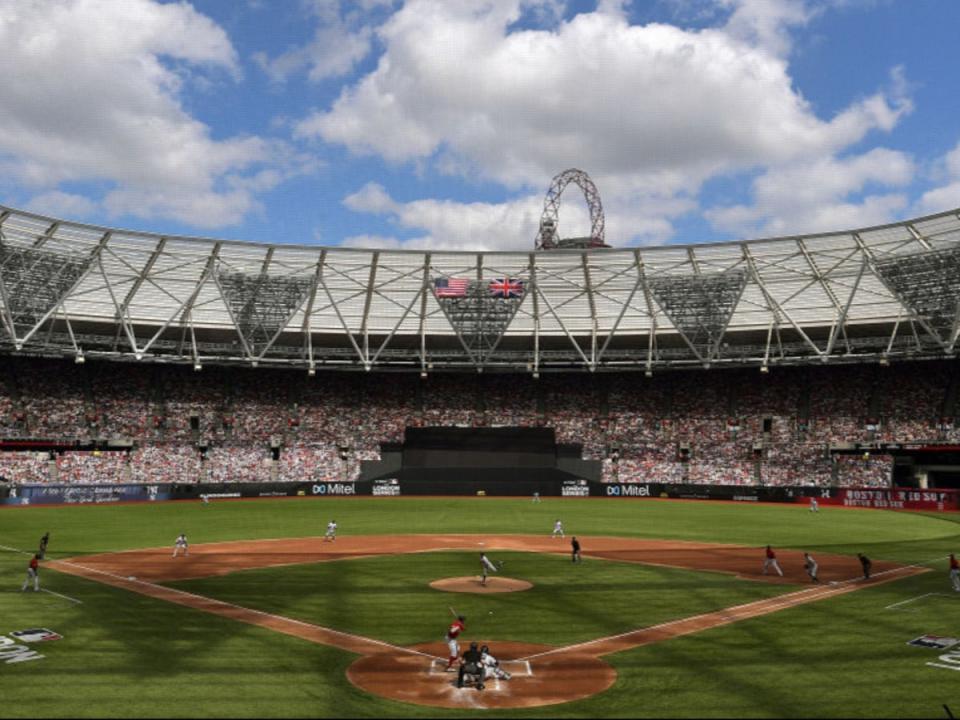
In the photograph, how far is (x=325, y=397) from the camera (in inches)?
3292

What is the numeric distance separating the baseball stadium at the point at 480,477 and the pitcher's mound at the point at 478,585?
23cm

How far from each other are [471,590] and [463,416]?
189 ft

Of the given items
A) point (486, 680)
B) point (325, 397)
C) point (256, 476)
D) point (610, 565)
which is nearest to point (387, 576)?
point (610, 565)

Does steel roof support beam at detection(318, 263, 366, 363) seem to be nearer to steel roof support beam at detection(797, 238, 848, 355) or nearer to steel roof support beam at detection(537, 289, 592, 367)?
steel roof support beam at detection(537, 289, 592, 367)

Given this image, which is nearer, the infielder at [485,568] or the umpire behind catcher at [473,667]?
the umpire behind catcher at [473,667]

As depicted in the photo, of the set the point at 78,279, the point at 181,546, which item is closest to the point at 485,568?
the point at 181,546

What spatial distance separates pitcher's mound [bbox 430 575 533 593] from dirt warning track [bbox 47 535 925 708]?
0.23 meters

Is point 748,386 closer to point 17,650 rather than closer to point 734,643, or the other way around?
point 734,643

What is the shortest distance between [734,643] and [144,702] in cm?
1324

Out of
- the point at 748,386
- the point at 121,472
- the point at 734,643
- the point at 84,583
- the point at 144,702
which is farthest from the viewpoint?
the point at 748,386

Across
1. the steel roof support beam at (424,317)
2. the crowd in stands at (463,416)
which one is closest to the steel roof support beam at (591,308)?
the crowd in stands at (463,416)

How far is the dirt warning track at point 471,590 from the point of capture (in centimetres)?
1595

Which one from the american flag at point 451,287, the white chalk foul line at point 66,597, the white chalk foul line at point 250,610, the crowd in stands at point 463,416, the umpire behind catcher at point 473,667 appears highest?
the american flag at point 451,287

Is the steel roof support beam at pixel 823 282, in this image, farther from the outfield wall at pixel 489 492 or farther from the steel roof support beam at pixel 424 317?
the steel roof support beam at pixel 424 317
